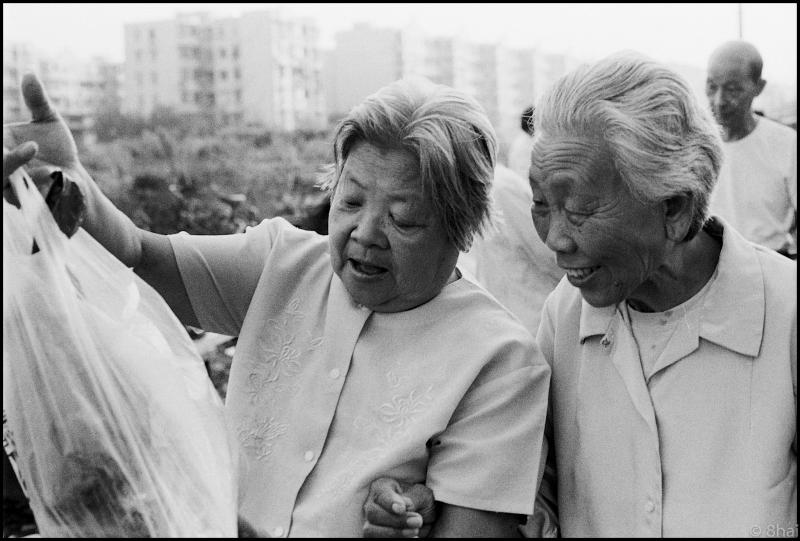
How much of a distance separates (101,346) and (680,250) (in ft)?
3.29

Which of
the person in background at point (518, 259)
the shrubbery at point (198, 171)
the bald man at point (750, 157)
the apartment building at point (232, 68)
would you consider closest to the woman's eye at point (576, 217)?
the person in background at point (518, 259)

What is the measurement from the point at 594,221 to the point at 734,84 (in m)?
3.24

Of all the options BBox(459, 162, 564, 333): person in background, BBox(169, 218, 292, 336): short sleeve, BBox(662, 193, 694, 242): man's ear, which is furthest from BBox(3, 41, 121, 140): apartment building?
BBox(662, 193, 694, 242): man's ear

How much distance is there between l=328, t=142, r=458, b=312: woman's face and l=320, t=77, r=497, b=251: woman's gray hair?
0.02m

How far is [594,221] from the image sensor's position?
146 cm

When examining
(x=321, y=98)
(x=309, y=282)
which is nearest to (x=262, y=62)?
(x=321, y=98)

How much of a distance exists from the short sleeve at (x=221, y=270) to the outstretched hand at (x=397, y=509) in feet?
1.75

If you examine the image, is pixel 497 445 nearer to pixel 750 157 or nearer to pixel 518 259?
pixel 518 259

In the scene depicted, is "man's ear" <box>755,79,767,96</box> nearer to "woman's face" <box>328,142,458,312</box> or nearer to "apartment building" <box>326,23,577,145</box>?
"apartment building" <box>326,23,577,145</box>

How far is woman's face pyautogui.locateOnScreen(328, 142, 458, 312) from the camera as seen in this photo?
160 centimetres

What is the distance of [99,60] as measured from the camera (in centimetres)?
790

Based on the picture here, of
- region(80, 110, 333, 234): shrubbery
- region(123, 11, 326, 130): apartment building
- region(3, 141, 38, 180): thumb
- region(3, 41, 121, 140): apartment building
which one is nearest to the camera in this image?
region(3, 141, 38, 180): thumb

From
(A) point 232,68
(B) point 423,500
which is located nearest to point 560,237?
(B) point 423,500

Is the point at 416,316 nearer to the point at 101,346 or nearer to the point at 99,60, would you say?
the point at 101,346
